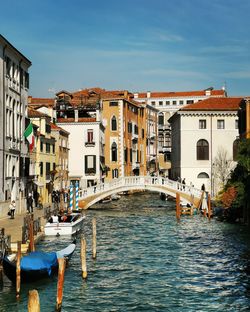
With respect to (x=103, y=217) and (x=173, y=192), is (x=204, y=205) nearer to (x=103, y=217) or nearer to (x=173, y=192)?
(x=173, y=192)

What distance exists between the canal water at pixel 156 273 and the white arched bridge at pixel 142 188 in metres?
8.57

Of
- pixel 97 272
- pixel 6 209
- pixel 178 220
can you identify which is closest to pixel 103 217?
pixel 178 220

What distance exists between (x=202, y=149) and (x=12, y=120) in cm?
2330

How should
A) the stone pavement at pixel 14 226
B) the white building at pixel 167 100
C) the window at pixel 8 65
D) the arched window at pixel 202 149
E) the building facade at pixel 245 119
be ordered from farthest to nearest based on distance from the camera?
1. the white building at pixel 167 100
2. the arched window at pixel 202 149
3. the building facade at pixel 245 119
4. the window at pixel 8 65
5. the stone pavement at pixel 14 226

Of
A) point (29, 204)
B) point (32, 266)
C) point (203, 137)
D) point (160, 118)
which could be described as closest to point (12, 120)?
point (29, 204)

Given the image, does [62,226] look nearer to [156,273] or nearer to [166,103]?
[156,273]

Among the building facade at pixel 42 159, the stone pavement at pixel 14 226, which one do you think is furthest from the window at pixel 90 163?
the stone pavement at pixel 14 226

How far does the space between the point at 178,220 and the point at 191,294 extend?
59.8 feet

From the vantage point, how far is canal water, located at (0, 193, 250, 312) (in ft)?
49.2

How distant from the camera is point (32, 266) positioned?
16344mm

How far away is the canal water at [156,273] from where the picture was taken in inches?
590

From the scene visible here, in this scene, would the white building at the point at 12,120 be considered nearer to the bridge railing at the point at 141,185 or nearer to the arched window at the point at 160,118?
the bridge railing at the point at 141,185

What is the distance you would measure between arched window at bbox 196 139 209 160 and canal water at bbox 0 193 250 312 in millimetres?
20803

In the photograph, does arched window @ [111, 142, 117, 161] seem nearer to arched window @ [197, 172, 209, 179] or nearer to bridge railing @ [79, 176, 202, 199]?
arched window @ [197, 172, 209, 179]
